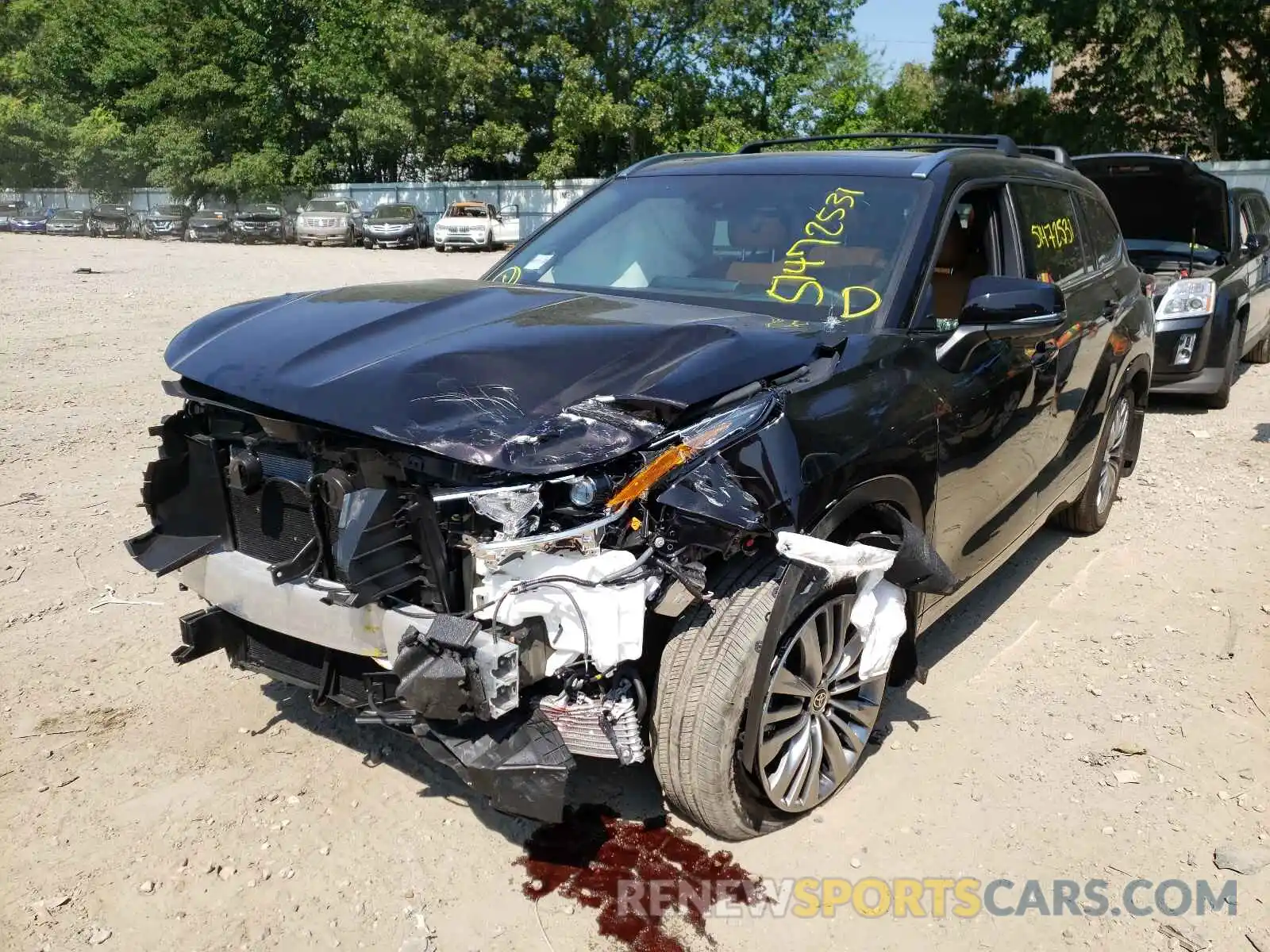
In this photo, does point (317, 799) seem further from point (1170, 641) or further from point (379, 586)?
point (1170, 641)

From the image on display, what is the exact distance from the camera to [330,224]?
32.3 meters

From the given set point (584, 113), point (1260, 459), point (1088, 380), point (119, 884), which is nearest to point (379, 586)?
point (119, 884)

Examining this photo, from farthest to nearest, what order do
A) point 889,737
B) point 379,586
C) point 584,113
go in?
point 584,113 → point 889,737 → point 379,586

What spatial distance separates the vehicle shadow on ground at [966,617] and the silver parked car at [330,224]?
29.9 metres

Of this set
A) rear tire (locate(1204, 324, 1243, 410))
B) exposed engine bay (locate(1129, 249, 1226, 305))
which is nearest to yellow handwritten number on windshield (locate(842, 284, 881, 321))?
exposed engine bay (locate(1129, 249, 1226, 305))

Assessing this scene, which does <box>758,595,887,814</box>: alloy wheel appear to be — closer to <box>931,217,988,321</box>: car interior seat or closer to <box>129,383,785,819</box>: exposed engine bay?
<box>129,383,785,819</box>: exposed engine bay

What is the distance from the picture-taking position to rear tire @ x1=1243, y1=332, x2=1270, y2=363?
36.2 ft

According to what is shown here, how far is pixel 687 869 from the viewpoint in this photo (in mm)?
2896

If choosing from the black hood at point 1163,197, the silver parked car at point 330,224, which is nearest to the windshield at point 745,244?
the black hood at point 1163,197

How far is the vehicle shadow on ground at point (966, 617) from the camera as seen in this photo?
3.80 m

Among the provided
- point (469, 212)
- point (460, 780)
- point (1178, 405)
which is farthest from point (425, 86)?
point (460, 780)

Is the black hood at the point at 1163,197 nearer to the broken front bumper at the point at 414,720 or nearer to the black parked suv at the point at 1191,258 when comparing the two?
the black parked suv at the point at 1191,258

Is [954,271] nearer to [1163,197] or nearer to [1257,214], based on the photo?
[1163,197]

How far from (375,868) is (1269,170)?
25.0m
